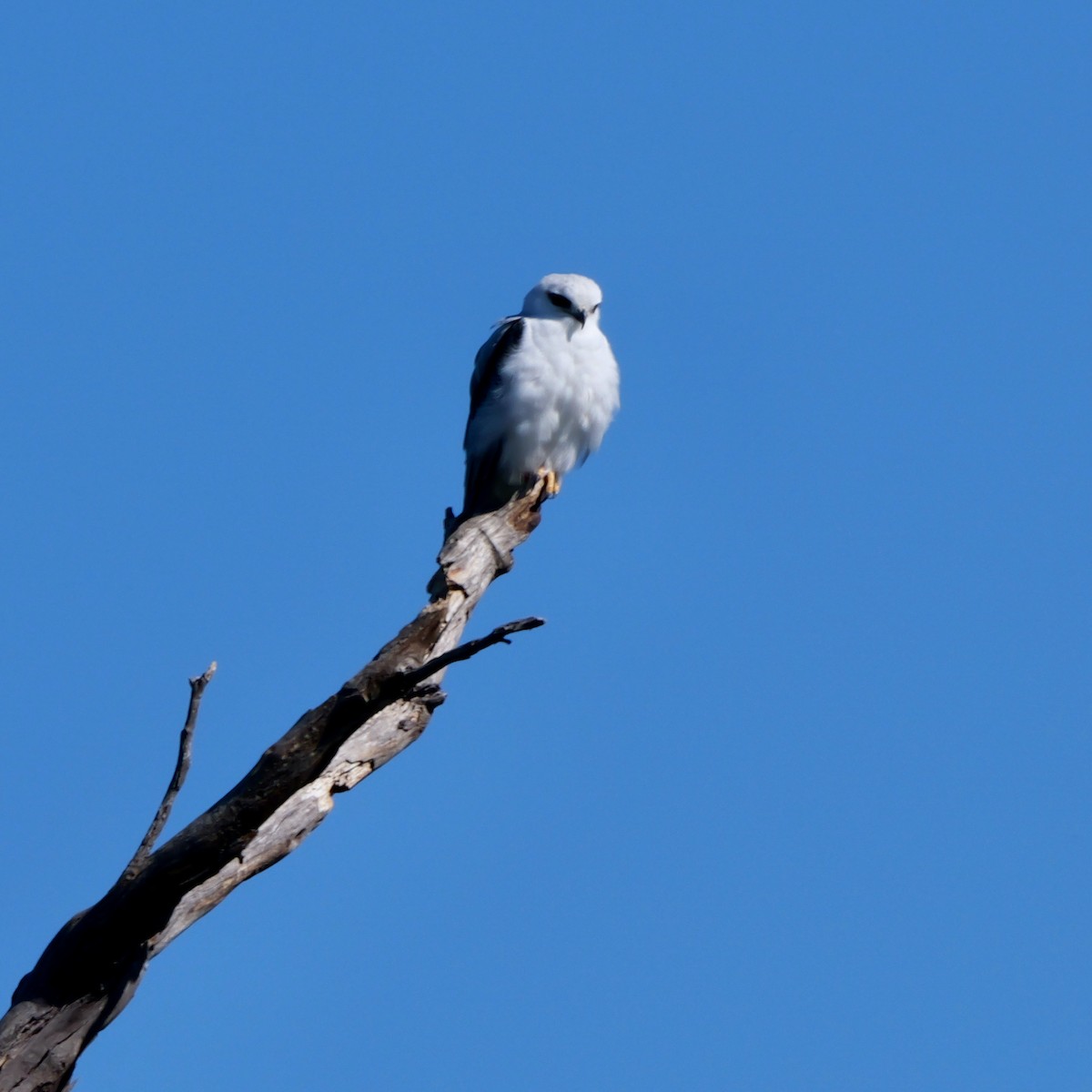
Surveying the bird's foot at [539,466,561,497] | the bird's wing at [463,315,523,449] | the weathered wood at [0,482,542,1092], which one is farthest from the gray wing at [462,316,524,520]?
the weathered wood at [0,482,542,1092]

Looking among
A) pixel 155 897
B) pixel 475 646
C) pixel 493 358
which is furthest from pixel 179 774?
pixel 493 358

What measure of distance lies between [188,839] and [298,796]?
2.77 ft

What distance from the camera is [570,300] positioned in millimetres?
8836

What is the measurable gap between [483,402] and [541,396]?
45cm

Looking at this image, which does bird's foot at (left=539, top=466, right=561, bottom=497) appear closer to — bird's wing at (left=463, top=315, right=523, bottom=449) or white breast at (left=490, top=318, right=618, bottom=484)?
white breast at (left=490, top=318, right=618, bottom=484)

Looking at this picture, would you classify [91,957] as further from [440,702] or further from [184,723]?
[440,702]

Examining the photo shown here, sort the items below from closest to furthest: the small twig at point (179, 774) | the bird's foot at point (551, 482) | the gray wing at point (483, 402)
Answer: the small twig at point (179, 774)
the bird's foot at point (551, 482)
the gray wing at point (483, 402)

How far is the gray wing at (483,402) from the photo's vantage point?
8.70 meters

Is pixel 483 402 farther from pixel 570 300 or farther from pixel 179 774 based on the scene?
pixel 179 774

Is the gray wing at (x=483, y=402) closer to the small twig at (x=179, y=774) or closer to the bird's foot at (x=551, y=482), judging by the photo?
the bird's foot at (x=551, y=482)

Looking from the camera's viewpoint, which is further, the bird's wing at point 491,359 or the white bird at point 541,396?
the bird's wing at point 491,359

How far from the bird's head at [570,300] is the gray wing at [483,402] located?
0.59 feet

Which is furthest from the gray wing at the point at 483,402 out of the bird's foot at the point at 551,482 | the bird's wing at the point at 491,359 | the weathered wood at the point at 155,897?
the weathered wood at the point at 155,897

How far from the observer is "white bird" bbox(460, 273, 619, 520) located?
27.8 feet
